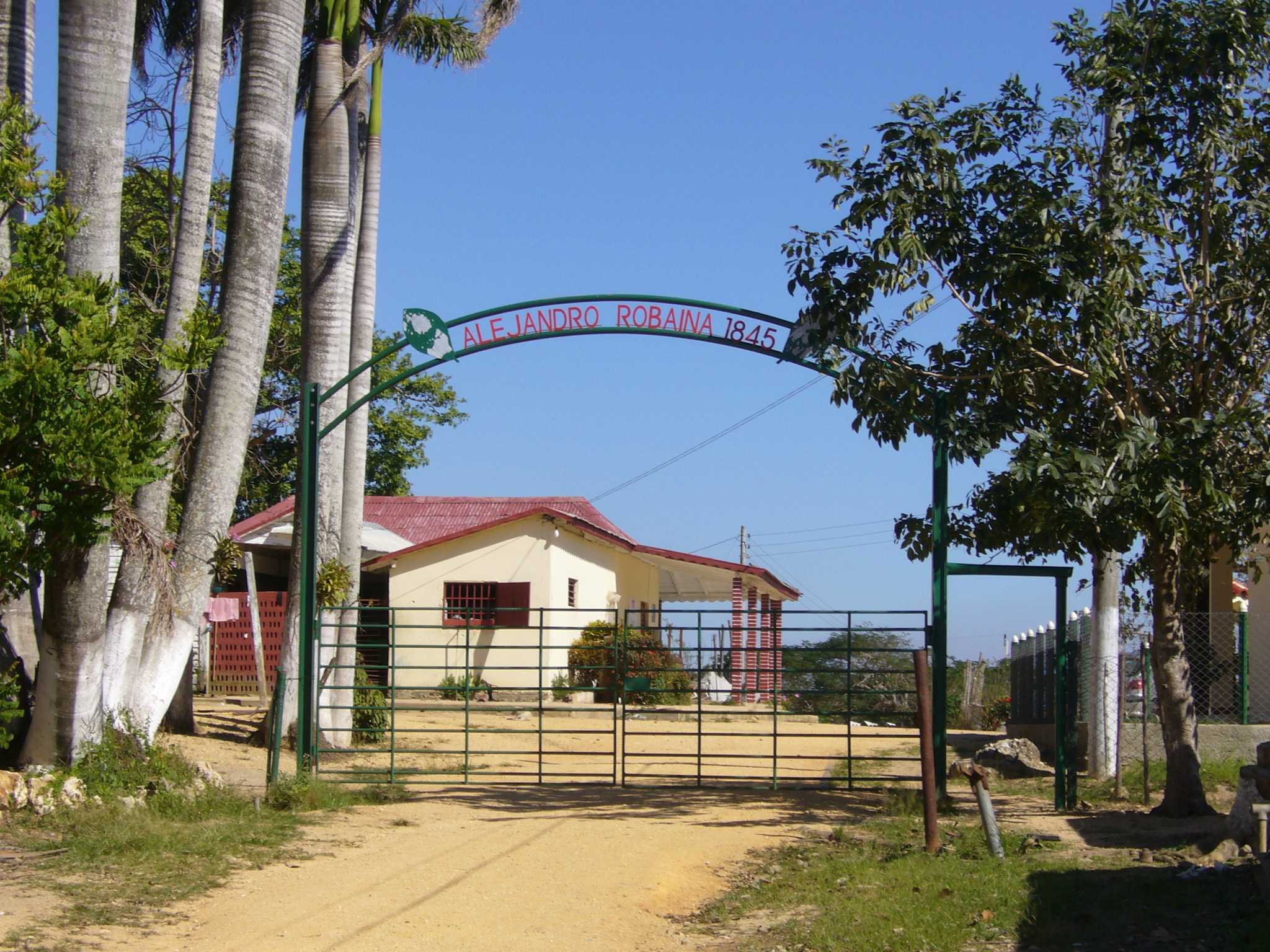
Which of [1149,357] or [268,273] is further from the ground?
[268,273]

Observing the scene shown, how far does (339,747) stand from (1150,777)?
9933 millimetres

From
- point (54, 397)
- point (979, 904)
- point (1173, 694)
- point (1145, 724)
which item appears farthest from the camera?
point (1145, 724)

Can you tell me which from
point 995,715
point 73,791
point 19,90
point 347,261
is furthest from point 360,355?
point 995,715

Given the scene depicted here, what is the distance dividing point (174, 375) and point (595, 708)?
570cm

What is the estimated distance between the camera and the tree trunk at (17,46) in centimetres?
1385

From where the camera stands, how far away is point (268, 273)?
50.1ft

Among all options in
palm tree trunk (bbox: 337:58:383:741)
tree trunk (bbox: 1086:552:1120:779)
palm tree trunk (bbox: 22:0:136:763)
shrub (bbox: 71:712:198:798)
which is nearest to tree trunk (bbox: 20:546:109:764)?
palm tree trunk (bbox: 22:0:136:763)

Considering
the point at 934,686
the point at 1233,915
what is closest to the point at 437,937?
the point at 1233,915

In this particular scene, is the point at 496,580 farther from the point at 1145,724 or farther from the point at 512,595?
the point at 1145,724

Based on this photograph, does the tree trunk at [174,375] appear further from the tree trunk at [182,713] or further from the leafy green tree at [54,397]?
the tree trunk at [182,713]

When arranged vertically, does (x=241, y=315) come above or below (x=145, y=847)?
above

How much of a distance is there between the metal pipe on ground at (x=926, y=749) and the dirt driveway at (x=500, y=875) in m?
1.54

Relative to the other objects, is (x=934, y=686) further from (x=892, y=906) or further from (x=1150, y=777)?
(x=892, y=906)

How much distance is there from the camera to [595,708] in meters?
13.9
